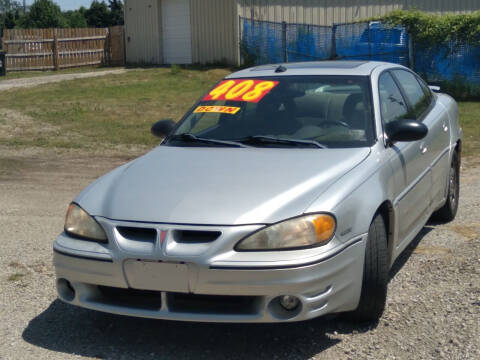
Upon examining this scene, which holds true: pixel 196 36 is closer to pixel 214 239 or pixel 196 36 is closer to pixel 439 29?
pixel 439 29

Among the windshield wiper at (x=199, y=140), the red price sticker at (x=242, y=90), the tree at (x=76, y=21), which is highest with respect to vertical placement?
the tree at (x=76, y=21)

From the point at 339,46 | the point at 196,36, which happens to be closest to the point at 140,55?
the point at 196,36

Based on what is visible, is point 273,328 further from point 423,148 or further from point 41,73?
point 41,73

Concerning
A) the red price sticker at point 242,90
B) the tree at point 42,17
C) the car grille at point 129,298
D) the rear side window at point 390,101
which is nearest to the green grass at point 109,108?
the rear side window at point 390,101

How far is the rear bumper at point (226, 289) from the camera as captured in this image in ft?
12.3

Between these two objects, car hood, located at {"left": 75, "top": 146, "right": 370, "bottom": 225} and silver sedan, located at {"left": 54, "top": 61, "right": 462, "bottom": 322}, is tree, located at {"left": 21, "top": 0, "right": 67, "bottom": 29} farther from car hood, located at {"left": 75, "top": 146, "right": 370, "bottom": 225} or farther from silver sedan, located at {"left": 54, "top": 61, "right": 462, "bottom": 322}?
car hood, located at {"left": 75, "top": 146, "right": 370, "bottom": 225}

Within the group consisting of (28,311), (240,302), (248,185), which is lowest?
(28,311)

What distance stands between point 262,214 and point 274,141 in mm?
1239

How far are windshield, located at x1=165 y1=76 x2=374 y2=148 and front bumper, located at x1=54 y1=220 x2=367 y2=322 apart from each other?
1.14m

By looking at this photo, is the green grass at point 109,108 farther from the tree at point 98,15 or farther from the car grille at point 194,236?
the tree at point 98,15

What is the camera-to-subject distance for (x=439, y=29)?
18.0 m

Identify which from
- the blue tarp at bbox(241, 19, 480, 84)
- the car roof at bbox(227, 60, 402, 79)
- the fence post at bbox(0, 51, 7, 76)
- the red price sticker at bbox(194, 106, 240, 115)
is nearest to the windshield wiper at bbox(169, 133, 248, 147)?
the red price sticker at bbox(194, 106, 240, 115)

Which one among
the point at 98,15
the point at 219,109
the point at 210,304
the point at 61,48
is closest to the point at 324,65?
the point at 219,109

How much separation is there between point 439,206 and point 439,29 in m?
12.6
